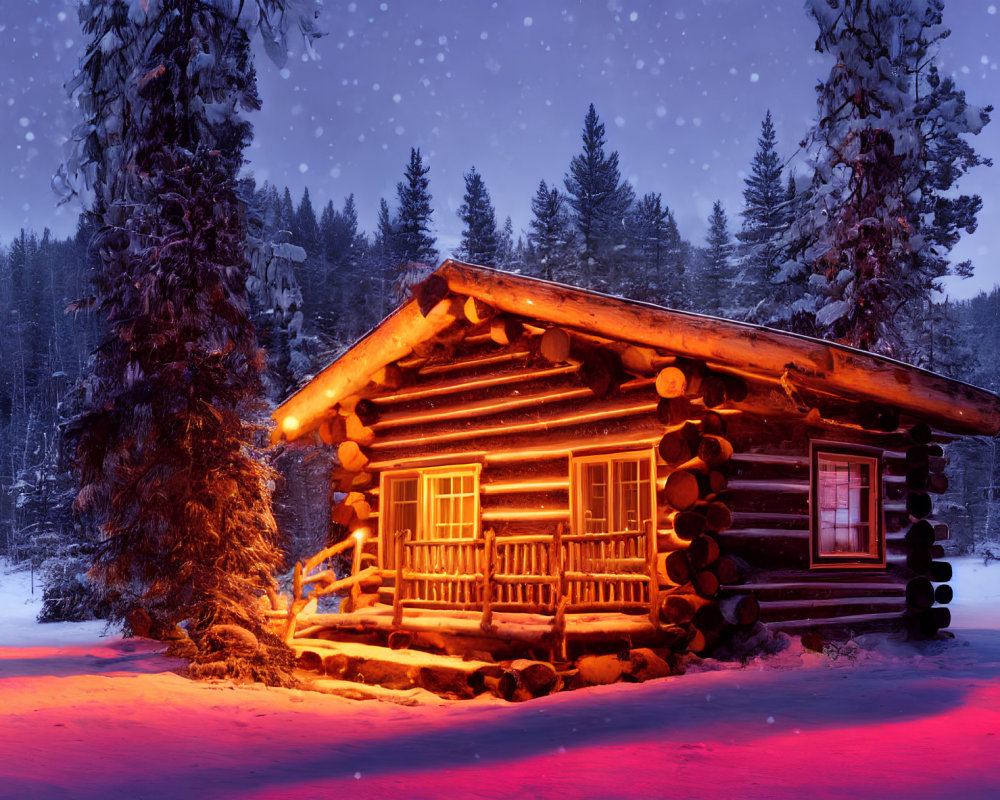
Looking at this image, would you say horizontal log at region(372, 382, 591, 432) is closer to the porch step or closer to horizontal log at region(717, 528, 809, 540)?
horizontal log at region(717, 528, 809, 540)

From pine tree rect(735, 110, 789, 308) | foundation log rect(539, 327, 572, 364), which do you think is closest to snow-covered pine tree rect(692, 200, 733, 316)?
pine tree rect(735, 110, 789, 308)

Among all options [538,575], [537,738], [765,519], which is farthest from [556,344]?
[537,738]

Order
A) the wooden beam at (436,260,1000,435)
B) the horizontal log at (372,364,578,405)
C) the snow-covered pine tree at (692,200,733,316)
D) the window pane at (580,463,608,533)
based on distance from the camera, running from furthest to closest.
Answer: the snow-covered pine tree at (692,200,733,316) < the horizontal log at (372,364,578,405) < the window pane at (580,463,608,533) < the wooden beam at (436,260,1000,435)

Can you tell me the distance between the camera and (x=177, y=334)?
1493 cm

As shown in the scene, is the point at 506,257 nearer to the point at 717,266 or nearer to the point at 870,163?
the point at 717,266

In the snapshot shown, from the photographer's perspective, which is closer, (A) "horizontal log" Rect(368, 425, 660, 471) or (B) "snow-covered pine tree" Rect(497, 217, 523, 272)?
(A) "horizontal log" Rect(368, 425, 660, 471)

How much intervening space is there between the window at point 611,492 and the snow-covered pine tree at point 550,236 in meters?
35.4

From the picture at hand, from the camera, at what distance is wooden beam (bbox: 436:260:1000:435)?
10.5 m

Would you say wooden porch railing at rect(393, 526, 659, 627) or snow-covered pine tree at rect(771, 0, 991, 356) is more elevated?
snow-covered pine tree at rect(771, 0, 991, 356)

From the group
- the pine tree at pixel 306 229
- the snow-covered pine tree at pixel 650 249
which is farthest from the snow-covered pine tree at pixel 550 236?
the pine tree at pixel 306 229

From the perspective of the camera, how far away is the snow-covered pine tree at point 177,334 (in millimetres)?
13125

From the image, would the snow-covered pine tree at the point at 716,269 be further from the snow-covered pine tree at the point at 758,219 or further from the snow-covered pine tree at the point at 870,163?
the snow-covered pine tree at the point at 870,163

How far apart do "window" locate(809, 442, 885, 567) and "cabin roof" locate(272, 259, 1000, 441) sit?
1.14 m

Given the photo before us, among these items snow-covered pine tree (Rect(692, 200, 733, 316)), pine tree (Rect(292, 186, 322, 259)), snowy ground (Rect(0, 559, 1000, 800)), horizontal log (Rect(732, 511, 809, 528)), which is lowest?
snowy ground (Rect(0, 559, 1000, 800))
